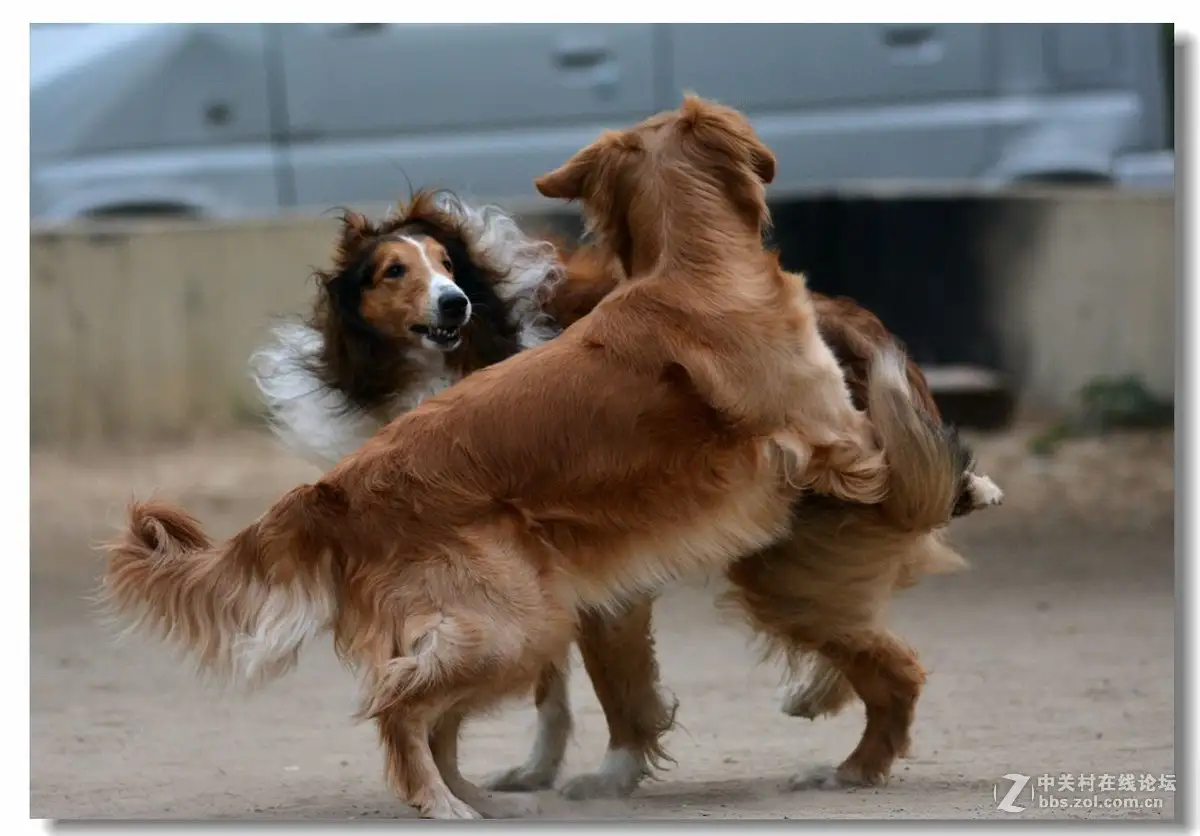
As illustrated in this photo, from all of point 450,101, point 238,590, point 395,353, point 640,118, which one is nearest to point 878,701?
point 395,353

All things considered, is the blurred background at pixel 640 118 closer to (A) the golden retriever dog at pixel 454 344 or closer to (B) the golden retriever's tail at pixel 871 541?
(A) the golden retriever dog at pixel 454 344

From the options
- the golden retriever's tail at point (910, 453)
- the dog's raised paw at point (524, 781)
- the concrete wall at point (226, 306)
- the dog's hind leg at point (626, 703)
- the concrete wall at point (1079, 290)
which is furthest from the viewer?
the concrete wall at point (226, 306)

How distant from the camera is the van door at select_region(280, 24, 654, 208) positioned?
6.21 metres

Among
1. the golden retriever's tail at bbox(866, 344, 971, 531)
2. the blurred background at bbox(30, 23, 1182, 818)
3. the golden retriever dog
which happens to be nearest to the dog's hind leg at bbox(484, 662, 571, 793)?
the golden retriever dog

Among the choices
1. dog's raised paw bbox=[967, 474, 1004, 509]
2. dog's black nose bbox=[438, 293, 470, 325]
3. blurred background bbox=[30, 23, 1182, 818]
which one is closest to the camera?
dog's raised paw bbox=[967, 474, 1004, 509]

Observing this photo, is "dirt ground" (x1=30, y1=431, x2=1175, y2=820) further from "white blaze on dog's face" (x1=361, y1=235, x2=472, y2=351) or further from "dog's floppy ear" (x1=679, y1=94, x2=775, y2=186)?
"dog's floppy ear" (x1=679, y1=94, x2=775, y2=186)

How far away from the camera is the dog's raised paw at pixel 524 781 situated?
4.66m

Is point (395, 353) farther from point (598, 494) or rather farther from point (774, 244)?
point (774, 244)

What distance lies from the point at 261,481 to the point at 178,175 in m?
1.66

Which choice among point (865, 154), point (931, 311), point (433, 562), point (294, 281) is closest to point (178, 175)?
point (294, 281)

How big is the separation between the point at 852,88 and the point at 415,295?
9.59 feet

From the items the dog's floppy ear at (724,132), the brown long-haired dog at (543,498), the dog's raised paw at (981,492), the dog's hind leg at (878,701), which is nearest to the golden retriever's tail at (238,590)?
the brown long-haired dog at (543,498)

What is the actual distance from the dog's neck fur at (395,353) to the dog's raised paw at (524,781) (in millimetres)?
977

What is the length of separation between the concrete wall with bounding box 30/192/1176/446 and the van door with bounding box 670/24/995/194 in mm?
1127
